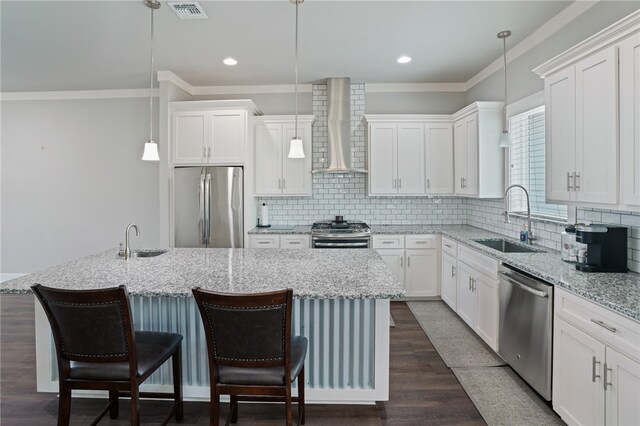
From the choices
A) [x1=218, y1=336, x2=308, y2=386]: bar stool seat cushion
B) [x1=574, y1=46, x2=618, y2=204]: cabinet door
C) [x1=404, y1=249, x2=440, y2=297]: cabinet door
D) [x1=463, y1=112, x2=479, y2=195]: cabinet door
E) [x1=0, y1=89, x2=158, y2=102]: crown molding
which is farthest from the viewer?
[x1=0, y1=89, x2=158, y2=102]: crown molding

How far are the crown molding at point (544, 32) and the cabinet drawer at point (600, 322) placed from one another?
2.27 meters

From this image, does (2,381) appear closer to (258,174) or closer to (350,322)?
(350,322)

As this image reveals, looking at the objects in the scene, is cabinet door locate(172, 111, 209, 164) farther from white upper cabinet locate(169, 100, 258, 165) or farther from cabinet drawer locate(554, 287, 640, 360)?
cabinet drawer locate(554, 287, 640, 360)

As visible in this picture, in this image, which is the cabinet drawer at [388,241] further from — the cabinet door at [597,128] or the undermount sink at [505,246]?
the cabinet door at [597,128]

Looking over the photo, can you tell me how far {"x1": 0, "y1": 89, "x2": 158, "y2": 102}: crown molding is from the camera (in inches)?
205

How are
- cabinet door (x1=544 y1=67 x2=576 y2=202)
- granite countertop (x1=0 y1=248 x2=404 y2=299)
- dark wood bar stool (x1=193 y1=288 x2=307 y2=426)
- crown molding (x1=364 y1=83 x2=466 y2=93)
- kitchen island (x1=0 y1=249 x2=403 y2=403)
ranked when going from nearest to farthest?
dark wood bar stool (x1=193 y1=288 x2=307 y2=426)
granite countertop (x1=0 y1=248 x2=404 y2=299)
kitchen island (x1=0 y1=249 x2=403 y2=403)
cabinet door (x1=544 y1=67 x2=576 y2=202)
crown molding (x1=364 y1=83 x2=466 y2=93)

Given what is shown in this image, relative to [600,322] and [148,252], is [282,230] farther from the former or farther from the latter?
[600,322]

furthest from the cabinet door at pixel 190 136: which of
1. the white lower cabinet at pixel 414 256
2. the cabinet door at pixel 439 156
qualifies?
the cabinet door at pixel 439 156

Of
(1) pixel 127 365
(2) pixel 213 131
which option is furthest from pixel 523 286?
(2) pixel 213 131

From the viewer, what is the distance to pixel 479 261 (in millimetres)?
3332

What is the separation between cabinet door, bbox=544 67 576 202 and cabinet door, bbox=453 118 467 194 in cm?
176

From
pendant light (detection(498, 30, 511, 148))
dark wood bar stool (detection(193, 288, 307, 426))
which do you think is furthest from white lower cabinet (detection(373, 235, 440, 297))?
dark wood bar stool (detection(193, 288, 307, 426))

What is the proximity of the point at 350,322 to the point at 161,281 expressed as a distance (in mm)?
1194

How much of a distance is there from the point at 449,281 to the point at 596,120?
2.47 metres
